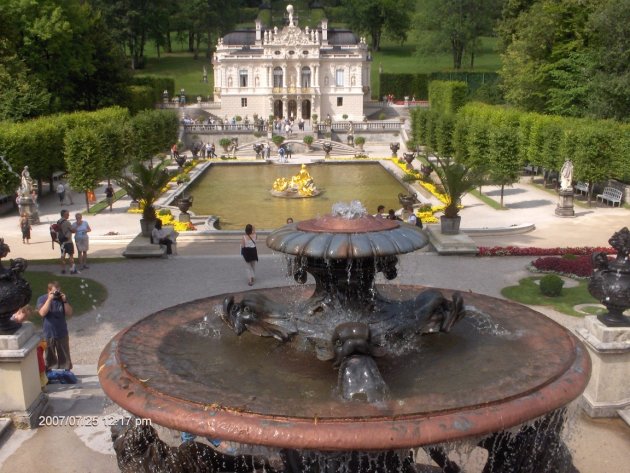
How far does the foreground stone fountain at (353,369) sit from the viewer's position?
525 cm

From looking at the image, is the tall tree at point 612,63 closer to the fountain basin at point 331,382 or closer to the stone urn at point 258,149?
the stone urn at point 258,149

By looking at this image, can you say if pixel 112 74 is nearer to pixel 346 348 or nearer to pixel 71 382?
pixel 71 382

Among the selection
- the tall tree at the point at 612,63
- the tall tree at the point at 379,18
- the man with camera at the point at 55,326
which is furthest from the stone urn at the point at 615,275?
the tall tree at the point at 379,18

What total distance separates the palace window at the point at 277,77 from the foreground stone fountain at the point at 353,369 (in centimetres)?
6537

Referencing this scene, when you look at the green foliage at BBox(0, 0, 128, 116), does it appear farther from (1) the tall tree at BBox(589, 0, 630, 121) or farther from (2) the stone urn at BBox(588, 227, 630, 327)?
(2) the stone urn at BBox(588, 227, 630, 327)

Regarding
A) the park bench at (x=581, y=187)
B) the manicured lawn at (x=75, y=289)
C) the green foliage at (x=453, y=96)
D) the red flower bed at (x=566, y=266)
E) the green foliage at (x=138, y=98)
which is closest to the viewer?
the manicured lawn at (x=75, y=289)

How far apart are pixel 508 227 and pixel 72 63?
117 ft

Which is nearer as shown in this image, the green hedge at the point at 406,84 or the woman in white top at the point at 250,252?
the woman in white top at the point at 250,252

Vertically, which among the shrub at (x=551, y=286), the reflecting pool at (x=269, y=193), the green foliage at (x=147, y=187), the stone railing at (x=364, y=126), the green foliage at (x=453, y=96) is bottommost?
the reflecting pool at (x=269, y=193)

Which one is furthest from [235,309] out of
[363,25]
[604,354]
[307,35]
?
[363,25]

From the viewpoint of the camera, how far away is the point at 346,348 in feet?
19.6

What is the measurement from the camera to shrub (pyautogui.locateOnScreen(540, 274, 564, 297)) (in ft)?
48.2

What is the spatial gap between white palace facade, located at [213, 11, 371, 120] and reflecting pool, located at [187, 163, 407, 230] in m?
25.4

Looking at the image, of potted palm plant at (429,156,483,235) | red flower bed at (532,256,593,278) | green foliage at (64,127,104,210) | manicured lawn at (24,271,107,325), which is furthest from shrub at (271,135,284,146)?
red flower bed at (532,256,593,278)
